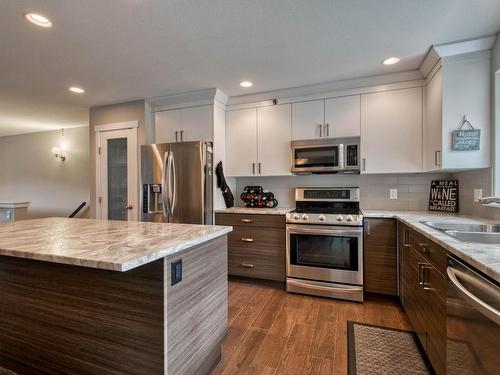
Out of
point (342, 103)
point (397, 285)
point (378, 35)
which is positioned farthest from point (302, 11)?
point (397, 285)

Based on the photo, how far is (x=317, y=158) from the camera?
2982mm

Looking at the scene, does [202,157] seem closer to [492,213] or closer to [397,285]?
[397,285]

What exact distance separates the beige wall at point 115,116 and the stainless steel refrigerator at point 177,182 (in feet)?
1.33

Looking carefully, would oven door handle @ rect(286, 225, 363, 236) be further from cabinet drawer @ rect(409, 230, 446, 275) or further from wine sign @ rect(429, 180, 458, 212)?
wine sign @ rect(429, 180, 458, 212)

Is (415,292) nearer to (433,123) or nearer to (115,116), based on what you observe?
(433,123)

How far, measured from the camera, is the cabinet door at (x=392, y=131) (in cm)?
264

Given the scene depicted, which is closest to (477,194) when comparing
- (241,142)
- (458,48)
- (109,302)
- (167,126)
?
(458,48)

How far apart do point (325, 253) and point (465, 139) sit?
5.28 feet

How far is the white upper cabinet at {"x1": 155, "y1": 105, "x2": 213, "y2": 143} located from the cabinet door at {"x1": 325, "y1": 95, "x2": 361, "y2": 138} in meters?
1.46

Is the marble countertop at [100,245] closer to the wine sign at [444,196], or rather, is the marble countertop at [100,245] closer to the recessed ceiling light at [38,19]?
the recessed ceiling light at [38,19]

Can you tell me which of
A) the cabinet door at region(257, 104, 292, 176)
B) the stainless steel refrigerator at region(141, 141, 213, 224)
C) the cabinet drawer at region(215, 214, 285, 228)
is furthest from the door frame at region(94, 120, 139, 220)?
the cabinet door at region(257, 104, 292, 176)

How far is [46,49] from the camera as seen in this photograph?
7.11ft

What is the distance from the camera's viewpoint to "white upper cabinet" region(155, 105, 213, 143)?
3219mm

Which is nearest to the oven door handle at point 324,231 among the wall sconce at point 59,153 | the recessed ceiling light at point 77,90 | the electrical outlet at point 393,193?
the electrical outlet at point 393,193
